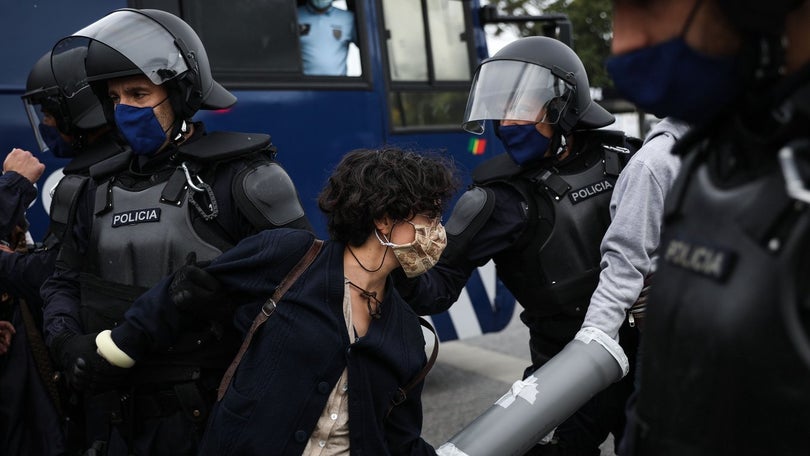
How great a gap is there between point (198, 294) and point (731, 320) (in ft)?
4.87

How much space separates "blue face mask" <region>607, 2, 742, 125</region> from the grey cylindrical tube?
118cm

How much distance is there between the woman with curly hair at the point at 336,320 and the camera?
214 cm

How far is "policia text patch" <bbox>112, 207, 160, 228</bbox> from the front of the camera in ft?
8.67

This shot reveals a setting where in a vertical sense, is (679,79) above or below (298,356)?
above

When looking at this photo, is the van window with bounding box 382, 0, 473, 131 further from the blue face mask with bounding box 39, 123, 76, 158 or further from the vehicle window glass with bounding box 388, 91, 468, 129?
the blue face mask with bounding box 39, 123, 76, 158

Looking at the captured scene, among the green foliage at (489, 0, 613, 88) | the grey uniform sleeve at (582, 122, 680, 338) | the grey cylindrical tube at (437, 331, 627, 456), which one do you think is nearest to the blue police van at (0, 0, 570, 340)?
the grey uniform sleeve at (582, 122, 680, 338)

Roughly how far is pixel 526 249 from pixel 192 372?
50.1 inches

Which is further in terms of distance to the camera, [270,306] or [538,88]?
[538,88]

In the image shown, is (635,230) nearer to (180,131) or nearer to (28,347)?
(180,131)

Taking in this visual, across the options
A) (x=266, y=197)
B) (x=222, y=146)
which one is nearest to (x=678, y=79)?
(x=266, y=197)

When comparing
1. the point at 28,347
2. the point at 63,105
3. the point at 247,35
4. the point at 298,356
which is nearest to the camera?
the point at 298,356

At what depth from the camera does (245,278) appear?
228 centimetres

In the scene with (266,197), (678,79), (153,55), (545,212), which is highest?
(678,79)

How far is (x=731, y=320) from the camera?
3.77 ft
